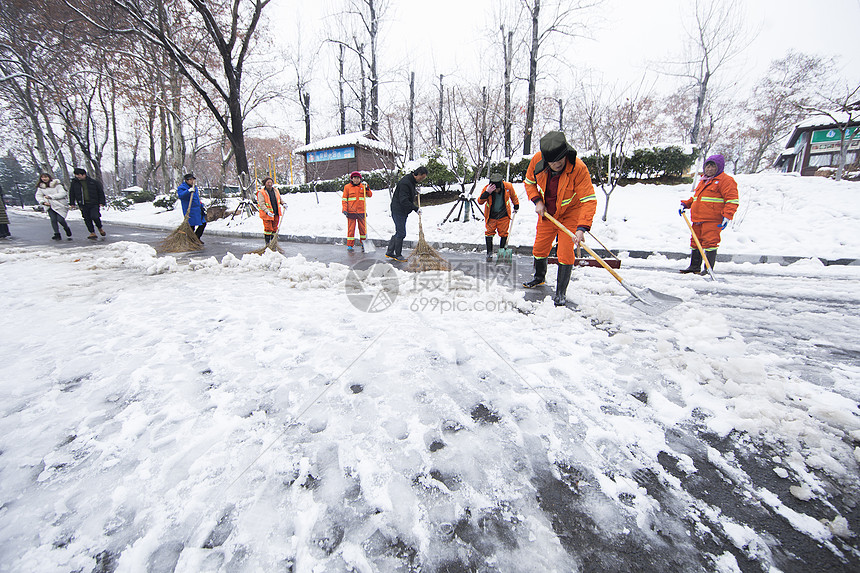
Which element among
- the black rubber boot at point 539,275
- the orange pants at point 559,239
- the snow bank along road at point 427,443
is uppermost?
the orange pants at point 559,239

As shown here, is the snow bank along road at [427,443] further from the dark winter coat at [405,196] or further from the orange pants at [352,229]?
the orange pants at [352,229]

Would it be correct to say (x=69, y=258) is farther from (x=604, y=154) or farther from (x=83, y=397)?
(x=604, y=154)

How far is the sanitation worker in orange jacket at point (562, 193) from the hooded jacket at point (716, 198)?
9.30 ft

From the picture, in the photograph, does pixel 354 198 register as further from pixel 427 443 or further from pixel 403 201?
pixel 427 443

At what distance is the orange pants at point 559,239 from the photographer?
12.4ft

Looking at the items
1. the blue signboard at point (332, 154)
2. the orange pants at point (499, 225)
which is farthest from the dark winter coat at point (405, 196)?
the blue signboard at point (332, 154)

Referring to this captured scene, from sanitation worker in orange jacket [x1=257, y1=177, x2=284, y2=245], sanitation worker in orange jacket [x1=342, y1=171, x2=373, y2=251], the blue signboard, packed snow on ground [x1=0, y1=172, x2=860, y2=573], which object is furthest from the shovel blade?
the blue signboard

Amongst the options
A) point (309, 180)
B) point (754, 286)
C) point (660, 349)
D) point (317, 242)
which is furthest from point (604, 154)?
point (309, 180)

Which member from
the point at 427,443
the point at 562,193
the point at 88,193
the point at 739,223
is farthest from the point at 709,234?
the point at 88,193

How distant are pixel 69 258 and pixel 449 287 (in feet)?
24.0

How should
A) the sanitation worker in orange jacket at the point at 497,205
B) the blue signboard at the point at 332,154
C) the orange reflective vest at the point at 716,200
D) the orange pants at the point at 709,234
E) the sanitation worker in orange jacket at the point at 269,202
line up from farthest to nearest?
the blue signboard at the point at 332,154 < the sanitation worker in orange jacket at the point at 269,202 < the sanitation worker in orange jacket at the point at 497,205 < the orange pants at the point at 709,234 < the orange reflective vest at the point at 716,200

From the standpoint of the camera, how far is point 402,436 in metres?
1.67

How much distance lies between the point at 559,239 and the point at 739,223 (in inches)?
305

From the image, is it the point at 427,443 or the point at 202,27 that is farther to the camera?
the point at 202,27
